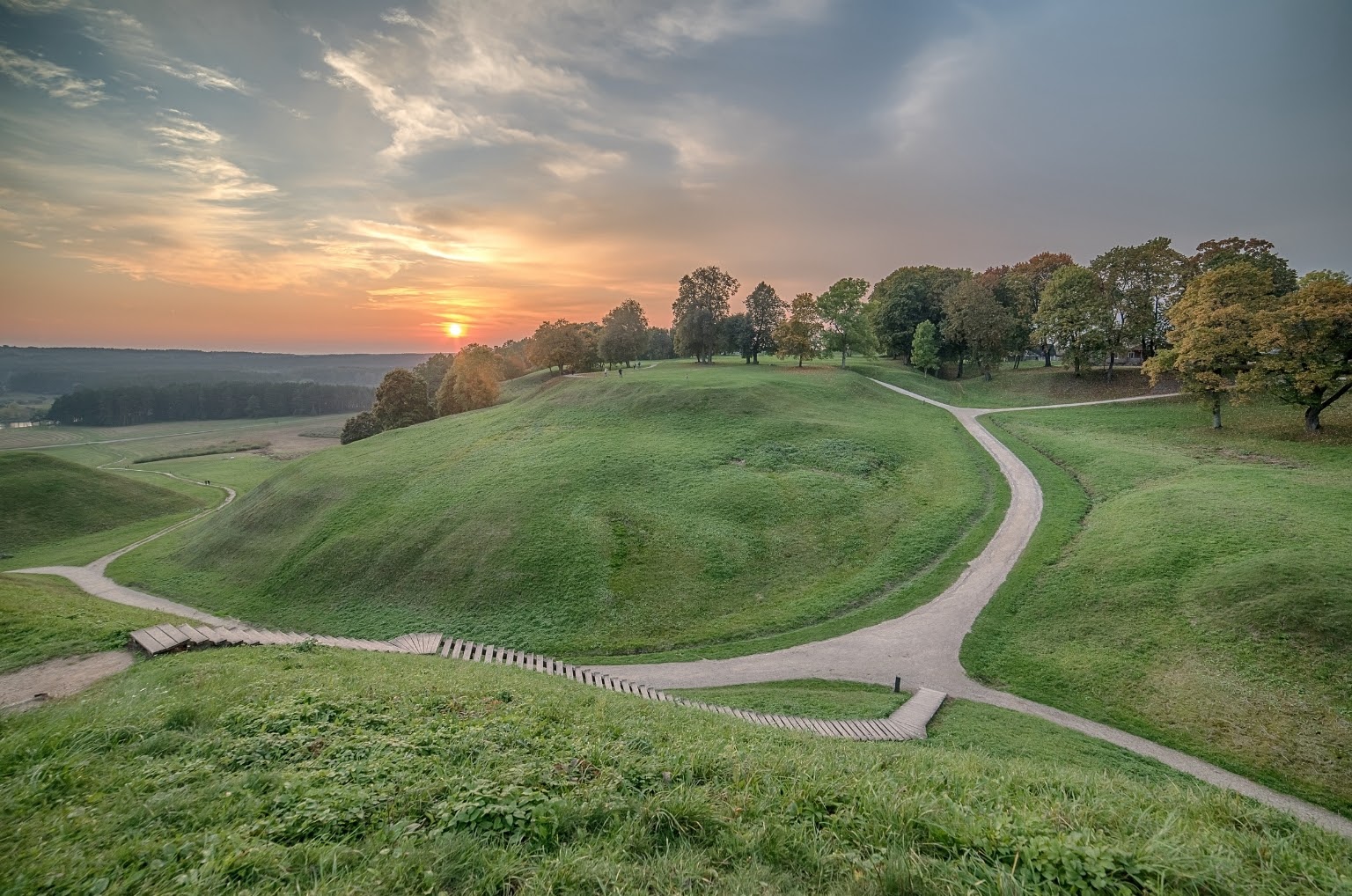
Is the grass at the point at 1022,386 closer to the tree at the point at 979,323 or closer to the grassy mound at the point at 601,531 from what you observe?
the tree at the point at 979,323

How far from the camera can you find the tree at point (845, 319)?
243 ft

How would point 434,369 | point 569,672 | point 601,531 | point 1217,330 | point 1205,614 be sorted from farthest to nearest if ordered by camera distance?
point 434,369 → point 1217,330 → point 601,531 → point 1205,614 → point 569,672

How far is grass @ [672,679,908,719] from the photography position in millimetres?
16609

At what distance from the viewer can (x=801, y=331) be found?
234 feet

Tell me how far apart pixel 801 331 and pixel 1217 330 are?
41.1 meters

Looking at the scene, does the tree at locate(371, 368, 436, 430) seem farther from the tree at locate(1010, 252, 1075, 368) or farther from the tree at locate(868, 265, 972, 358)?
the tree at locate(1010, 252, 1075, 368)

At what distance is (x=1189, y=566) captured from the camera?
73.9 feet

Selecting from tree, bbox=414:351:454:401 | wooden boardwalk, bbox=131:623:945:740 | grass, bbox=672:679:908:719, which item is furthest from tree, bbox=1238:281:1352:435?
tree, bbox=414:351:454:401

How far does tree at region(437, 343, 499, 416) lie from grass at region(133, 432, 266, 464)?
214 feet

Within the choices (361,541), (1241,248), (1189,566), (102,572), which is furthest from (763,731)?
(1241,248)

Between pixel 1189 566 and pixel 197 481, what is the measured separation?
11264cm

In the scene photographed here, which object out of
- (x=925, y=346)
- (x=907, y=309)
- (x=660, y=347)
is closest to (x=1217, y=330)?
(x=925, y=346)

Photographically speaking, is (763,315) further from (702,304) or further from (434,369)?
(434,369)

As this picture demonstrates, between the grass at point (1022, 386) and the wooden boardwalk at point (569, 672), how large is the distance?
2118 inches
